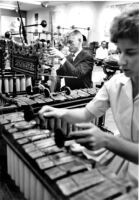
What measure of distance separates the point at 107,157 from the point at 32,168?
59 cm

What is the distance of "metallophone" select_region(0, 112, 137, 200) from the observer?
3.99 feet

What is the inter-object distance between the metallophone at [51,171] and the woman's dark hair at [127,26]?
84 cm

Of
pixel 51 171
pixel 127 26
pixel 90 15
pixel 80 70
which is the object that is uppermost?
pixel 90 15

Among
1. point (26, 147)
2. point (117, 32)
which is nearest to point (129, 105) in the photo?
point (117, 32)

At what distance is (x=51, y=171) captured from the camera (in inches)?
54.6

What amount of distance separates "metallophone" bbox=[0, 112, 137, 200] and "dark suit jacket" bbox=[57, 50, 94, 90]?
7.63ft

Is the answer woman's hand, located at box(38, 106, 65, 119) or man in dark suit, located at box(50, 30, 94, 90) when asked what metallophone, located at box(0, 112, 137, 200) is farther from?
man in dark suit, located at box(50, 30, 94, 90)

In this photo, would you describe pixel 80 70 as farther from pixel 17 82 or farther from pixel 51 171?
pixel 51 171

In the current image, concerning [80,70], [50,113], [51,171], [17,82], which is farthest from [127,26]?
[17,82]

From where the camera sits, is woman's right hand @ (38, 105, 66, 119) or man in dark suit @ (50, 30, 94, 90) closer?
woman's right hand @ (38, 105, 66, 119)

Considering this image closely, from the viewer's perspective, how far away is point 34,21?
61.4 ft

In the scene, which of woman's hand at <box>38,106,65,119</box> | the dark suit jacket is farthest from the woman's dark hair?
the dark suit jacket

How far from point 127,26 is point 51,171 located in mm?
1021

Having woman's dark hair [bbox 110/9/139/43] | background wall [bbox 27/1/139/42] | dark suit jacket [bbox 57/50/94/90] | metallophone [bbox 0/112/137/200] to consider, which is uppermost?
background wall [bbox 27/1/139/42]
